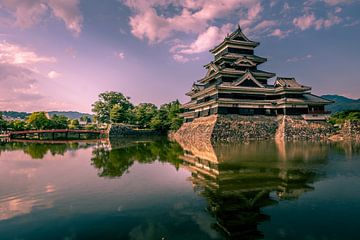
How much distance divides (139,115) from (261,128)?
1429 inches

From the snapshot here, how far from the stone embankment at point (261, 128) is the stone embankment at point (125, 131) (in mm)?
26044

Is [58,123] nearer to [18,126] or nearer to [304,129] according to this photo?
[18,126]

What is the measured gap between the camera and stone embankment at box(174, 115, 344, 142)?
34094mm

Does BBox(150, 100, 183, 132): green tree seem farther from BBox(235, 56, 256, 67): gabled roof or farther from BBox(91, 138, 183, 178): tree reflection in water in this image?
BBox(91, 138, 183, 178): tree reflection in water

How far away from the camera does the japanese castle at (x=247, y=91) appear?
121 ft

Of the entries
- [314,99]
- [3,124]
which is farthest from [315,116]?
[3,124]

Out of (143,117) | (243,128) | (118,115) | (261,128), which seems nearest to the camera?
(243,128)

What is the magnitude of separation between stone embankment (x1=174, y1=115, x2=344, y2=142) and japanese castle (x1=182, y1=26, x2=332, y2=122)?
116cm

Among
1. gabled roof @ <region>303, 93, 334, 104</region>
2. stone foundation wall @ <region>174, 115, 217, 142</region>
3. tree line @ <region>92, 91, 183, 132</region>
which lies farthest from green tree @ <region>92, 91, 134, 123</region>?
gabled roof @ <region>303, 93, 334, 104</region>

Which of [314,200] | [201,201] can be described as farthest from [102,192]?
[314,200]

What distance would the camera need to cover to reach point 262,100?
38344mm

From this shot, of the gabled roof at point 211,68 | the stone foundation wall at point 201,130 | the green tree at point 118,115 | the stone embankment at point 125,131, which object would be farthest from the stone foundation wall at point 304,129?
the green tree at point 118,115

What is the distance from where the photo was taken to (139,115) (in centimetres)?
6450

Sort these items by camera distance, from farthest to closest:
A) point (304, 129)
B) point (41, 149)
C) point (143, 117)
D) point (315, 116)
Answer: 1. point (143, 117)
2. point (315, 116)
3. point (304, 129)
4. point (41, 149)
